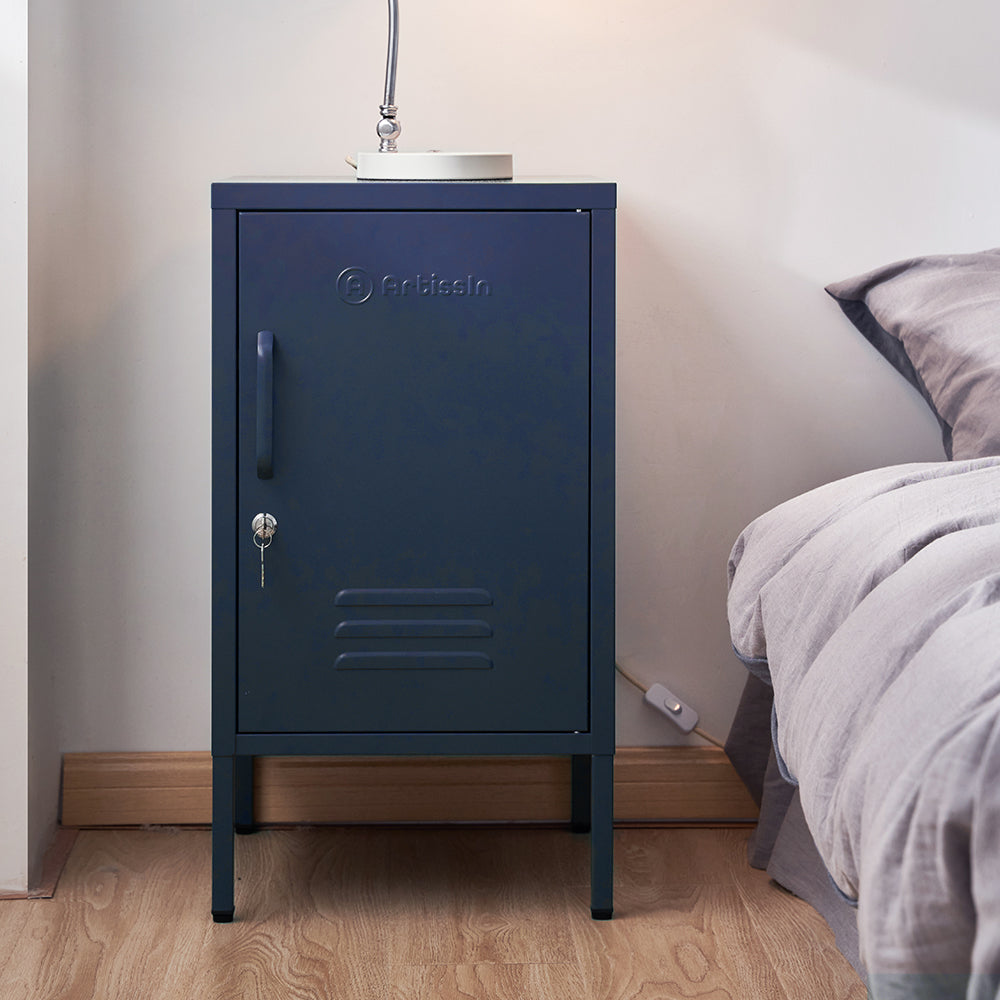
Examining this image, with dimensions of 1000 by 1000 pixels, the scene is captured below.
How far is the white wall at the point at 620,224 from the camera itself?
159 centimetres

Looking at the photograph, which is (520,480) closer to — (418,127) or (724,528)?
(724,528)

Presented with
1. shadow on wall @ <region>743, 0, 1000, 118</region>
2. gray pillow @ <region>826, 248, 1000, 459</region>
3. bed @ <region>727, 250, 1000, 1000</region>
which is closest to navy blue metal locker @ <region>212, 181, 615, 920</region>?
bed @ <region>727, 250, 1000, 1000</region>

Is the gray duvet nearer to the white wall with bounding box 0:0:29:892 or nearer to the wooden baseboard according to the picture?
the wooden baseboard

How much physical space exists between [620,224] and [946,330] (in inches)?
21.0

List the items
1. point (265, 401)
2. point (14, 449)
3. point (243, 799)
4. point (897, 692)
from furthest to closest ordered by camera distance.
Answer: point (243, 799) → point (14, 449) → point (265, 401) → point (897, 692)

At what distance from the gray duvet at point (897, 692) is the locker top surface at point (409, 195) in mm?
467

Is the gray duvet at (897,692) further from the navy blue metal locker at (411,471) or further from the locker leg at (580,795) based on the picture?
the locker leg at (580,795)

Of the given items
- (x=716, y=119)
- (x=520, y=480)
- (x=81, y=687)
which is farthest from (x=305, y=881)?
(x=716, y=119)

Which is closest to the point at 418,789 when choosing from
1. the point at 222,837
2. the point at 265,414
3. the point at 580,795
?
the point at 580,795

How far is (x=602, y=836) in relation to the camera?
4.43 ft

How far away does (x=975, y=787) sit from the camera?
1.85 feet

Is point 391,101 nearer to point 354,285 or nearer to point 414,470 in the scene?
point 354,285

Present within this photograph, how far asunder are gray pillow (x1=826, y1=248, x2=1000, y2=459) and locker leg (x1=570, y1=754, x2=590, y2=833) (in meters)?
0.74

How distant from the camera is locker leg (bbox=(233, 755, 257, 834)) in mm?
1627
